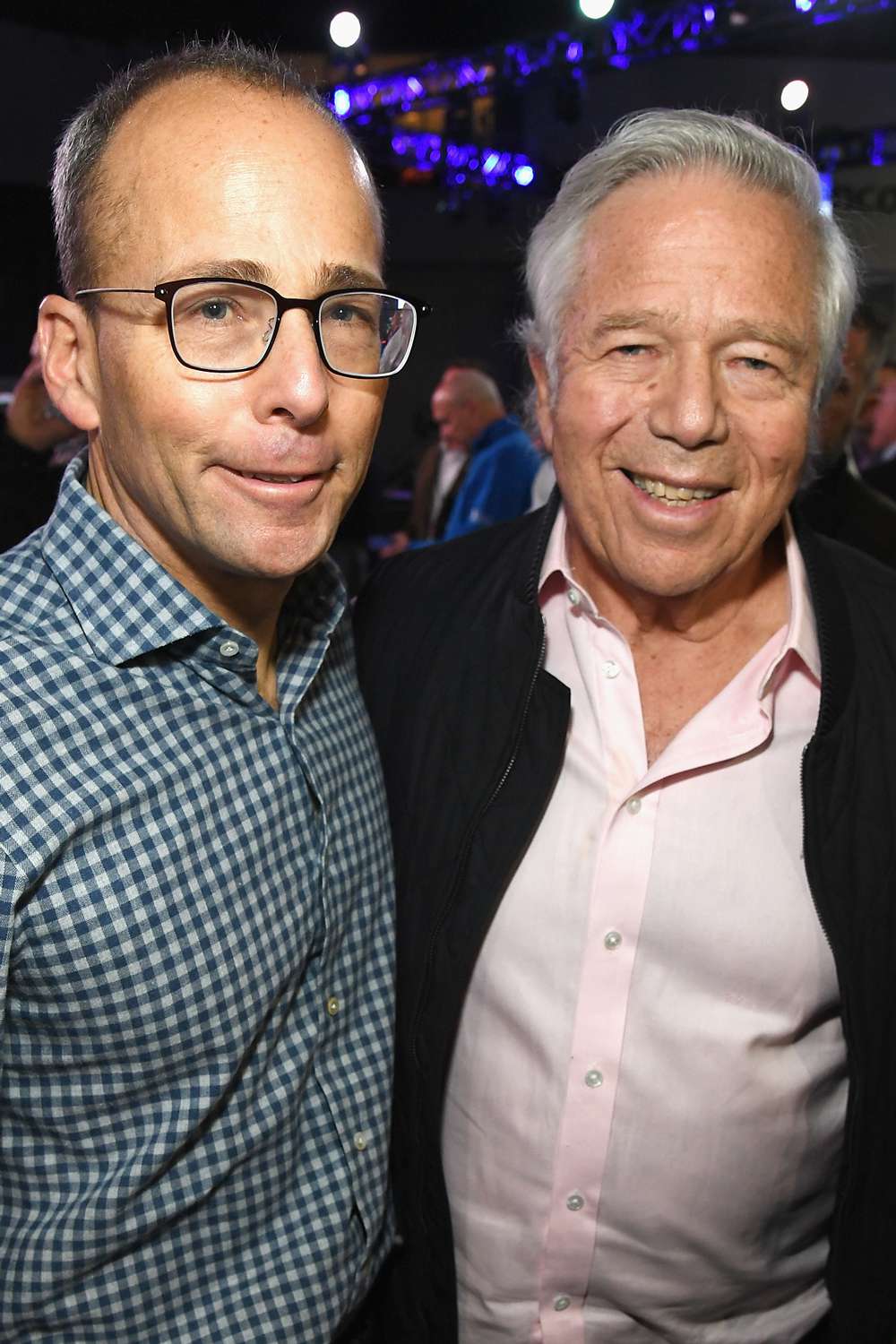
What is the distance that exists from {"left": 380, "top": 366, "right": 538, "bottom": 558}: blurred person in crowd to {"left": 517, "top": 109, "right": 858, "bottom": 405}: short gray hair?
328 cm

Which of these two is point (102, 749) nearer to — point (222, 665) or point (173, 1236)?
point (222, 665)

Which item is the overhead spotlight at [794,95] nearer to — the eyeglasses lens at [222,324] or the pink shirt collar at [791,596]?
the pink shirt collar at [791,596]

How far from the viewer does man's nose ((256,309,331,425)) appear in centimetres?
118

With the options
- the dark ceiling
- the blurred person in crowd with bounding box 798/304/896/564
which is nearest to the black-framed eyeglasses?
the blurred person in crowd with bounding box 798/304/896/564

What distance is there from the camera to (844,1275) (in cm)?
152

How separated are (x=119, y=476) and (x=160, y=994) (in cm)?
59

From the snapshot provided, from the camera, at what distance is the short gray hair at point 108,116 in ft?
3.99

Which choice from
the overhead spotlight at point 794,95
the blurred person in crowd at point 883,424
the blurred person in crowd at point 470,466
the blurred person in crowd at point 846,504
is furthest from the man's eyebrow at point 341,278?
the overhead spotlight at point 794,95

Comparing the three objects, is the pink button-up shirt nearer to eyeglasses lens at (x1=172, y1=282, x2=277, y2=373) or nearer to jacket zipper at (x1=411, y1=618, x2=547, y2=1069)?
jacket zipper at (x1=411, y1=618, x2=547, y2=1069)

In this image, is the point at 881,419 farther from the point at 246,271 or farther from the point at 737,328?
the point at 246,271

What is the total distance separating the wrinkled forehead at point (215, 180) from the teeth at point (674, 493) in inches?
22.0

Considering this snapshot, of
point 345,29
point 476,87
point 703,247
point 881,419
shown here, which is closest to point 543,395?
point 703,247

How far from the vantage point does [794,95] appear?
493 centimetres

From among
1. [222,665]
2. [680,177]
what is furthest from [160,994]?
[680,177]
